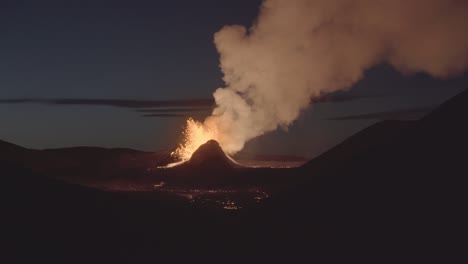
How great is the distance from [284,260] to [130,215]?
12.4m

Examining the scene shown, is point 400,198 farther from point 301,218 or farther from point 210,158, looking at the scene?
point 210,158

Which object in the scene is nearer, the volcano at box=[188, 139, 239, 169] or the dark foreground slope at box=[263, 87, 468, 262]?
the dark foreground slope at box=[263, 87, 468, 262]

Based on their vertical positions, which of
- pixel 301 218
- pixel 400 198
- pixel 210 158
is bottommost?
pixel 301 218

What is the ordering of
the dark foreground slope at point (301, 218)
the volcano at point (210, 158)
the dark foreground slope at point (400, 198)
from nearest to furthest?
the dark foreground slope at point (400, 198)
the dark foreground slope at point (301, 218)
the volcano at point (210, 158)

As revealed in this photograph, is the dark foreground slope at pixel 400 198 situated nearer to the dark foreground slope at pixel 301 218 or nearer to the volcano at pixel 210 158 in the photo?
the dark foreground slope at pixel 301 218

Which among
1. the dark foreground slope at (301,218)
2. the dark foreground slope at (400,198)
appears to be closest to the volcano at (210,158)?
the dark foreground slope at (301,218)

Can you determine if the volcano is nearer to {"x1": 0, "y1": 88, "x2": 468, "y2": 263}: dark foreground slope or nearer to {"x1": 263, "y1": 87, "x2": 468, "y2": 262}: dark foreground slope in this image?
{"x1": 0, "y1": 88, "x2": 468, "y2": 263}: dark foreground slope

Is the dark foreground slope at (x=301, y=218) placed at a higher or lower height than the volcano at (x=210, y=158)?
lower

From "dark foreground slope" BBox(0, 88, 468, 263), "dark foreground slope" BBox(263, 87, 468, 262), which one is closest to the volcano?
"dark foreground slope" BBox(0, 88, 468, 263)

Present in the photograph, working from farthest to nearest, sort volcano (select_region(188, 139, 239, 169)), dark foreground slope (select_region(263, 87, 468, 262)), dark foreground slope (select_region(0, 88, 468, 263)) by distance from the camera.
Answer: volcano (select_region(188, 139, 239, 169)), dark foreground slope (select_region(0, 88, 468, 263)), dark foreground slope (select_region(263, 87, 468, 262))

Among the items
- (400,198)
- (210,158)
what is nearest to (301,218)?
(400,198)

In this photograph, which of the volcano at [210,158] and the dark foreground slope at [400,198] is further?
the volcano at [210,158]

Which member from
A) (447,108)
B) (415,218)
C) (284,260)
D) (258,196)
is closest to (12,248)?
(284,260)

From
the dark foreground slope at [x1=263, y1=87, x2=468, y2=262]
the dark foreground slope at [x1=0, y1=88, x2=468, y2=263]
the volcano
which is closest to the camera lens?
the dark foreground slope at [x1=263, y1=87, x2=468, y2=262]
